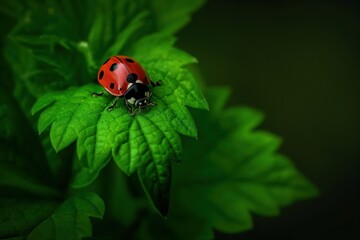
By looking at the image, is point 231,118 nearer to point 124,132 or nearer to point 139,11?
point 139,11

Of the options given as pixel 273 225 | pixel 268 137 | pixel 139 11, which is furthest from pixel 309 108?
pixel 139 11

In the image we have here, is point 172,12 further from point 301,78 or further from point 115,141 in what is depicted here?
Result: point 301,78

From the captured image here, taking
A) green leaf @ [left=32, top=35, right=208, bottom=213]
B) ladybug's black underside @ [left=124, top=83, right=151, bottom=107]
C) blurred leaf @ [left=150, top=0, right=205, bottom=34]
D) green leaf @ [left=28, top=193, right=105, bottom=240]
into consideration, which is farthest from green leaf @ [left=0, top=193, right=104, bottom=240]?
Answer: blurred leaf @ [left=150, top=0, right=205, bottom=34]

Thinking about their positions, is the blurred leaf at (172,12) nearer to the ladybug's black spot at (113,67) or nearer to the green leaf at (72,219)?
the ladybug's black spot at (113,67)

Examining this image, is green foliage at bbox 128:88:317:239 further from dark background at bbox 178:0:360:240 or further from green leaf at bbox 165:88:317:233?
dark background at bbox 178:0:360:240

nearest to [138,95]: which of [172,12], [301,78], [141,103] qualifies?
[141,103]

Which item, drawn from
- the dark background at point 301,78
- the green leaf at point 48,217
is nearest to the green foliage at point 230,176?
the green leaf at point 48,217
